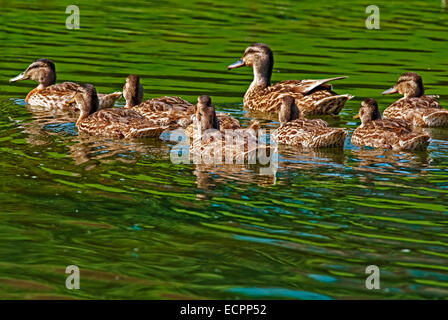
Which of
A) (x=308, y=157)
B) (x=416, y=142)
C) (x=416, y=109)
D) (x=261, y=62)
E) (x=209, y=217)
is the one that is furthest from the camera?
(x=261, y=62)

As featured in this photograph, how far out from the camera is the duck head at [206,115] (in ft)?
39.2

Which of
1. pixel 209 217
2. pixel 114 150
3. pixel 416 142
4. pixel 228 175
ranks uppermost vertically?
pixel 416 142

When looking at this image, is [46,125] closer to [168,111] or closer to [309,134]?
[168,111]

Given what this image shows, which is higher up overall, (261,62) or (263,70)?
A: (261,62)

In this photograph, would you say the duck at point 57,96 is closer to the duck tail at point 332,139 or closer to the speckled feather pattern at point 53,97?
the speckled feather pattern at point 53,97

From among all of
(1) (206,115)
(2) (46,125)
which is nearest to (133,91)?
(2) (46,125)

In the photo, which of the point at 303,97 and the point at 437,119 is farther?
the point at 303,97

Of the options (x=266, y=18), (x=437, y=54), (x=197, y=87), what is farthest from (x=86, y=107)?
(x=266, y=18)

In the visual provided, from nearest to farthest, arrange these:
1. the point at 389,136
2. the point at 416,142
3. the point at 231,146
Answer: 1. the point at 231,146
2. the point at 416,142
3. the point at 389,136

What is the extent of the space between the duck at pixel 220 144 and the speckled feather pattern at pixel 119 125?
0.91 m

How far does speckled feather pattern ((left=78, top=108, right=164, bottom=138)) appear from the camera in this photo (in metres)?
12.5

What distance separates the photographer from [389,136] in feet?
39.5

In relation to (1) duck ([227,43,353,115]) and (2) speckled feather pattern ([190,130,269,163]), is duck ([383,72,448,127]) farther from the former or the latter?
(2) speckled feather pattern ([190,130,269,163])

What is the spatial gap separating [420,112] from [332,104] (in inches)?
67.4
